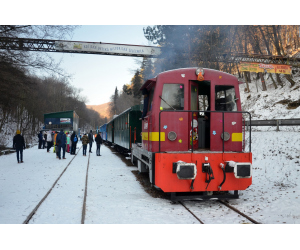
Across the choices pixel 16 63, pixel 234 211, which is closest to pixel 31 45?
pixel 16 63

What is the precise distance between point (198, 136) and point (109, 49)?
7398 millimetres

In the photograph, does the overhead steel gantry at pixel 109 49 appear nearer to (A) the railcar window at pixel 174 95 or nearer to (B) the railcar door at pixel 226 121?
(A) the railcar window at pixel 174 95

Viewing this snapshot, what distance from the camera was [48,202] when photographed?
21.8 ft

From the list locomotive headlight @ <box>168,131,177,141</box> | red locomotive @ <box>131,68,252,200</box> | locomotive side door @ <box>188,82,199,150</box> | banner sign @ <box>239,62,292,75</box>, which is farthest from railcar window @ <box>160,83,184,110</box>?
banner sign @ <box>239,62,292,75</box>

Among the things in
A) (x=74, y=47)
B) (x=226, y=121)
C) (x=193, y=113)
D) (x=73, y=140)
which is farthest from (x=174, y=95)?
(x=73, y=140)

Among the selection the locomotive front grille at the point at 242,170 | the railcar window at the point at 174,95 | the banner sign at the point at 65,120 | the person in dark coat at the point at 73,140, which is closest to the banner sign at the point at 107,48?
the railcar window at the point at 174,95

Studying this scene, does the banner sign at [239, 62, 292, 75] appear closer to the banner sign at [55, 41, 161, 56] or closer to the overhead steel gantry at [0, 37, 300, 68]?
the overhead steel gantry at [0, 37, 300, 68]

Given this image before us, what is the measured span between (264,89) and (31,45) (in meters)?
29.9

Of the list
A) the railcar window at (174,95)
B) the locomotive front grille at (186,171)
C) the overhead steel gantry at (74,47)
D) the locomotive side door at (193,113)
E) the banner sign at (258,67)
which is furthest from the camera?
the banner sign at (258,67)

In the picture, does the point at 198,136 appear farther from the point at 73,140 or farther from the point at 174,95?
the point at 73,140

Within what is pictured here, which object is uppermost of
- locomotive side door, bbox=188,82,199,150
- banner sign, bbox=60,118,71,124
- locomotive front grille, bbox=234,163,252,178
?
banner sign, bbox=60,118,71,124

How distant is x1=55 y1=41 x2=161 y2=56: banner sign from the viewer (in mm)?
10036

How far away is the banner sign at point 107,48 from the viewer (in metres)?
10.0

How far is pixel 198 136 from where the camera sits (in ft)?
23.7
